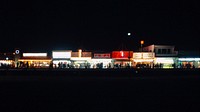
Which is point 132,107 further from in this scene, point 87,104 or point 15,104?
point 15,104

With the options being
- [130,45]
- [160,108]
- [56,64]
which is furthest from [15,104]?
[130,45]

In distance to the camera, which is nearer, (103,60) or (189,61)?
(189,61)

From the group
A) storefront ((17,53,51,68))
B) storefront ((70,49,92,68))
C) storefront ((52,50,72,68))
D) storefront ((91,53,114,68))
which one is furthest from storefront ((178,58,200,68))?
storefront ((17,53,51,68))

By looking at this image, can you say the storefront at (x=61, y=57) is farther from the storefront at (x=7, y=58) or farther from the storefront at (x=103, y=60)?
the storefront at (x=7, y=58)

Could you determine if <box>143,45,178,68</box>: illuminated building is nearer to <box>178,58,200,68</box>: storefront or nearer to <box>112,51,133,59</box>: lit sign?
<box>178,58,200,68</box>: storefront

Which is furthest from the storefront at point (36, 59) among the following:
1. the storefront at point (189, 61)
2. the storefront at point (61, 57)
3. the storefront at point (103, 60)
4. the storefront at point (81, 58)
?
the storefront at point (189, 61)

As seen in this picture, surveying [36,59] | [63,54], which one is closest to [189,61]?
[63,54]

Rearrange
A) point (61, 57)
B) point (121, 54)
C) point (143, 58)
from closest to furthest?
point (121, 54), point (143, 58), point (61, 57)

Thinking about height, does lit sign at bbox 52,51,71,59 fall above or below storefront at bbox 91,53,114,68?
above

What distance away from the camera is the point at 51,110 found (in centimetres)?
894

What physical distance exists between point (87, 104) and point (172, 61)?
42.8 meters

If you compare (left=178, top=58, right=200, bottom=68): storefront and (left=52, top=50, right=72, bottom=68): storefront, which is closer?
A: (left=178, top=58, right=200, bottom=68): storefront

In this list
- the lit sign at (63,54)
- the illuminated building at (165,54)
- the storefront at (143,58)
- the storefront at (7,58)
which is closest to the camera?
the illuminated building at (165,54)

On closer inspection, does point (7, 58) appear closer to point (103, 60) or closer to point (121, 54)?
point (103, 60)
